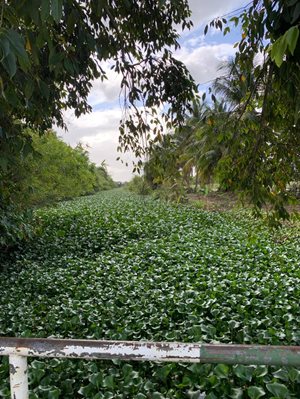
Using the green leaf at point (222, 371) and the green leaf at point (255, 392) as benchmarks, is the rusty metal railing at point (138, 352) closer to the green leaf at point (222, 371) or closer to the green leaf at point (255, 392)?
the green leaf at point (255, 392)

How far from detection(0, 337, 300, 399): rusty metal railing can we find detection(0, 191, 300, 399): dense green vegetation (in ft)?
4.59

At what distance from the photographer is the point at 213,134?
2920 mm

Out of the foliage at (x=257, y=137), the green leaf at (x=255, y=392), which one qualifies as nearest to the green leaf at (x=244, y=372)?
the green leaf at (x=255, y=392)

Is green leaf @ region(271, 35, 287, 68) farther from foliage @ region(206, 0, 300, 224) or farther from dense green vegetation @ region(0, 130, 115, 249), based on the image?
dense green vegetation @ region(0, 130, 115, 249)

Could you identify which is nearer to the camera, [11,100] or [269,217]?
[11,100]

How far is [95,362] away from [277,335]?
1559mm

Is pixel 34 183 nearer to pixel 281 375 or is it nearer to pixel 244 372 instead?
pixel 244 372

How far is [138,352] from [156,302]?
321 cm

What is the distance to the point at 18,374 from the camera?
107 centimetres

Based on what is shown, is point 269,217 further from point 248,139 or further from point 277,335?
point 277,335

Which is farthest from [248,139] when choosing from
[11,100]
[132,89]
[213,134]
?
[11,100]

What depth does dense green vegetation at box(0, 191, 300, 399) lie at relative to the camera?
7.95ft

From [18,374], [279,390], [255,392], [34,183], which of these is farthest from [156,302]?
[34,183]

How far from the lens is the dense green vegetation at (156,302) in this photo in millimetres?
2424
